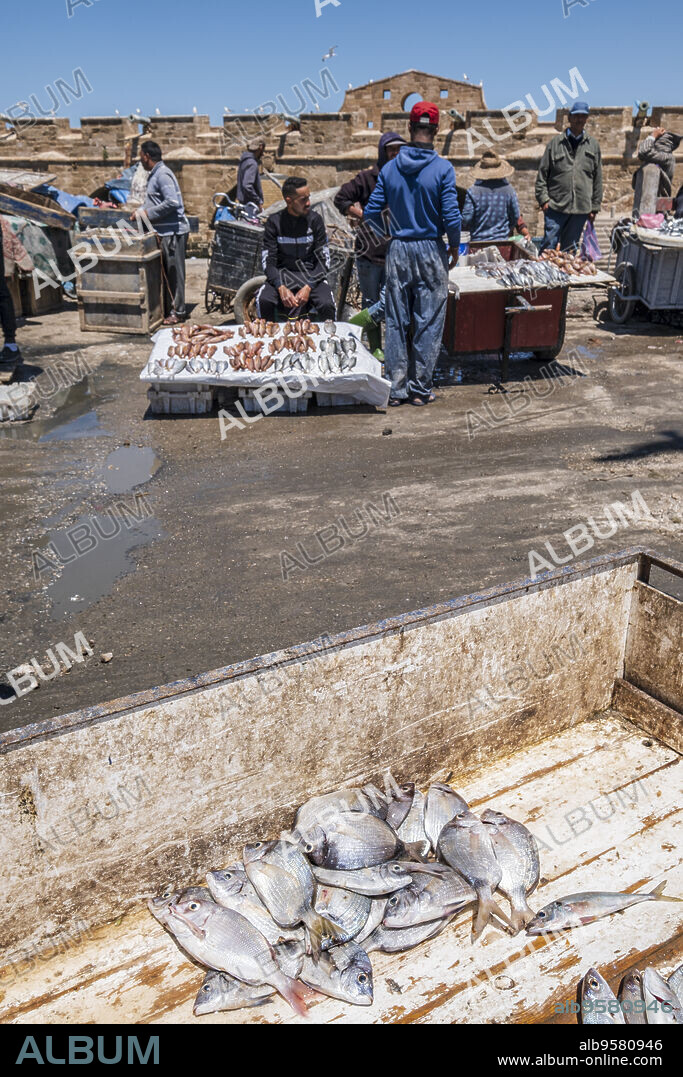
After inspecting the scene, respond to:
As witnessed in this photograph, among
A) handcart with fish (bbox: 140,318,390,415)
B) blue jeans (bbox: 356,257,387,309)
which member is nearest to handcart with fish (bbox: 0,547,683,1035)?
handcart with fish (bbox: 140,318,390,415)

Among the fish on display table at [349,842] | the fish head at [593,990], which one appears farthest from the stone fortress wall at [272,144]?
the fish head at [593,990]

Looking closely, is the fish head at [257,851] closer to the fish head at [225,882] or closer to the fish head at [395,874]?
the fish head at [225,882]

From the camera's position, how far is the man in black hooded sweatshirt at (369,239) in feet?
30.3

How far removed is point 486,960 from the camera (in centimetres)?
278

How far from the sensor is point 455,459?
7.21 metres

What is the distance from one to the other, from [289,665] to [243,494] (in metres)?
3.58

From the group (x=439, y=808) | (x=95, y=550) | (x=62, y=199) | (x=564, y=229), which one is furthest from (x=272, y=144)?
(x=439, y=808)

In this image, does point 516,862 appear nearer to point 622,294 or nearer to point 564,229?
point 622,294

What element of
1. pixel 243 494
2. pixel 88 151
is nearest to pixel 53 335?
pixel 243 494

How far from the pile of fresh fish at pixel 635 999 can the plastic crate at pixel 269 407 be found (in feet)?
20.9

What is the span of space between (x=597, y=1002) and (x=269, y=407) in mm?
6494

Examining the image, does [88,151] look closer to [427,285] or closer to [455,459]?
[427,285]

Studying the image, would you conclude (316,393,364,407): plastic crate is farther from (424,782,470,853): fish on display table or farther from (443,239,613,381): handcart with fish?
(424,782,470,853): fish on display table

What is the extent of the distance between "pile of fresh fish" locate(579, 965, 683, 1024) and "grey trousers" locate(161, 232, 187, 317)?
10.6 metres
